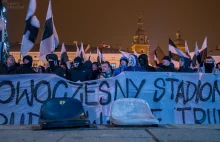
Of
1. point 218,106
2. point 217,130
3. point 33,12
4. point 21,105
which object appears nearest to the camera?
point 217,130

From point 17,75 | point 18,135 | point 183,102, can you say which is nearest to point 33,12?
point 17,75

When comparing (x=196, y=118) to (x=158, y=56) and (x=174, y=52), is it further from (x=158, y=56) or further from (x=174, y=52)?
(x=158, y=56)

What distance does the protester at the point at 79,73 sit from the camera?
36.4ft

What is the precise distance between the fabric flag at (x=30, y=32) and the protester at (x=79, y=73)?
3.13 meters

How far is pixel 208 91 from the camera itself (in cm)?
1150

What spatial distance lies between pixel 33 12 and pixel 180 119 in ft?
21.0

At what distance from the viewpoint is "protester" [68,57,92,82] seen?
1110cm

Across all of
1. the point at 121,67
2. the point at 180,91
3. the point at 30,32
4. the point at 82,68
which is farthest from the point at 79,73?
the point at 30,32

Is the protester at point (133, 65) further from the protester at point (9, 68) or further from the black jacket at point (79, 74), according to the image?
the protester at point (9, 68)

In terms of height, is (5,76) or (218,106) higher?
(5,76)

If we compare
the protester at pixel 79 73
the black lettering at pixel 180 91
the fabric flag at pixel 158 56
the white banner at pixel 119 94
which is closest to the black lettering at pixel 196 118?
the white banner at pixel 119 94

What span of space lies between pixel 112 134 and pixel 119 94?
131 inches

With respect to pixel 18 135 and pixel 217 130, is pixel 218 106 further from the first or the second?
pixel 18 135

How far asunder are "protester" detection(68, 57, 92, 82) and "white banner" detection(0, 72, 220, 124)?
0.26 metres
